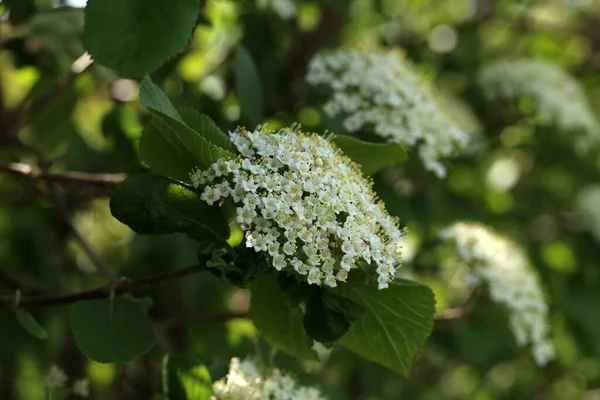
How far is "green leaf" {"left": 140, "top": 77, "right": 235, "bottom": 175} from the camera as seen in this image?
1.04 meters

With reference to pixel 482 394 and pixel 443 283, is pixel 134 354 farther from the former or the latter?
pixel 482 394

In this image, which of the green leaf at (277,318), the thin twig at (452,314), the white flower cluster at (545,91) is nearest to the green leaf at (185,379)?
the green leaf at (277,318)

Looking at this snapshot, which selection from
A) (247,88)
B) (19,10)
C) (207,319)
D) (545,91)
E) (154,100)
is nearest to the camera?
(154,100)

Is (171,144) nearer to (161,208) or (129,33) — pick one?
(161,208)

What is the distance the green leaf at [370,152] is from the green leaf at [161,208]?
0.29 metres

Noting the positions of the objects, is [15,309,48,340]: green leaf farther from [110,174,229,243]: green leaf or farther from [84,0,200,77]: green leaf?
[84,0,200,77]: green leaf

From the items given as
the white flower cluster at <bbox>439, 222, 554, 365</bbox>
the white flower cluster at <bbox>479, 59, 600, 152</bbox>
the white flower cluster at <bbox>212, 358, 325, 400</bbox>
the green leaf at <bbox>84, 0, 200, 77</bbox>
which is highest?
the white flower cluster at <bbox>479, 59, 600, 152</bbox>

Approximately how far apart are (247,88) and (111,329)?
0.62m

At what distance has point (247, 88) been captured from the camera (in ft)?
5.13

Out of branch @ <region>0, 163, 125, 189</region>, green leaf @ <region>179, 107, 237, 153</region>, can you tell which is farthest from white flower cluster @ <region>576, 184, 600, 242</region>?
green leaf @ <region>179, 107, 237, 153</region>

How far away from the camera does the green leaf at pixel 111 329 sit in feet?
3.84

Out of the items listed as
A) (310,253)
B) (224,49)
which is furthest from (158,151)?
(224,49)

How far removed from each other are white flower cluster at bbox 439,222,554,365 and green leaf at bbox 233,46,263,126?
0.73 m

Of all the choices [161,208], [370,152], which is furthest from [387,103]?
[161,208]
